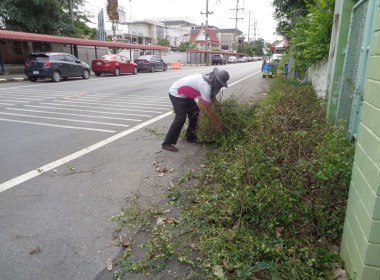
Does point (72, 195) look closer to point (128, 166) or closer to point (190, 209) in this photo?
point (128, 166)

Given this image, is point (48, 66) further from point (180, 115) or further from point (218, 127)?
point (218, 127)

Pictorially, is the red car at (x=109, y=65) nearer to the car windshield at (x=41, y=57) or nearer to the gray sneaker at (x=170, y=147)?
the car windshield at (x=41, y=57)

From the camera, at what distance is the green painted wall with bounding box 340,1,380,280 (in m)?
1.79

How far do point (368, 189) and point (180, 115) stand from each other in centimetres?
375

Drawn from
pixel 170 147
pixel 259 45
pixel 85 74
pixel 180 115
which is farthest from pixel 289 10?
pixel 259 45

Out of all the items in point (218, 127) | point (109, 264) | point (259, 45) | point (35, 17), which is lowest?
point (109, 264)

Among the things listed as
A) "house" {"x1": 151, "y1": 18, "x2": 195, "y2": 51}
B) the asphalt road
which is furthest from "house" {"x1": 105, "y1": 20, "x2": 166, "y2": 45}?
the asphalt road

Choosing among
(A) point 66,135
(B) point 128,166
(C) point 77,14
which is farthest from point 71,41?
(B) point 128,166

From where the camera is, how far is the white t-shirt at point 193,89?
496cm

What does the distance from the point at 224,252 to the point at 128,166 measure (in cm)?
260

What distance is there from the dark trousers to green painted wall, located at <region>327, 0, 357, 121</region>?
2.40 meters

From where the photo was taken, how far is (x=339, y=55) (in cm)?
548

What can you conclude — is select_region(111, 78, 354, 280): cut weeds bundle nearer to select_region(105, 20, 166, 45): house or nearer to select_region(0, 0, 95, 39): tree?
select_region(0, 0, 95, 39): tree

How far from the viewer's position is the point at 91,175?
14.4 ft
